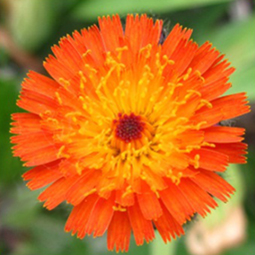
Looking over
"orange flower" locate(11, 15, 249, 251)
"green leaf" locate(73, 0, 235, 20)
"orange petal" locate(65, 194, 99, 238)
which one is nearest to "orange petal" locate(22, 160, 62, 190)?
"orange flower" locate(11, 15, 249, 251)

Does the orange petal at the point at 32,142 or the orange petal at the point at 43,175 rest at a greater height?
the orange petal at the point at 32,142

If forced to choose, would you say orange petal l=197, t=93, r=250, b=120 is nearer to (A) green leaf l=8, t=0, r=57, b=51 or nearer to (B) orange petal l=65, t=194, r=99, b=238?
(B) orange petal l=65, t=194, r=99, b=238

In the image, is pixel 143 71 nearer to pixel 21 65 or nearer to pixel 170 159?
pixel 170 159

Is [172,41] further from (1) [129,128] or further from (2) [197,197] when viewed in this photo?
(2) [197,197]

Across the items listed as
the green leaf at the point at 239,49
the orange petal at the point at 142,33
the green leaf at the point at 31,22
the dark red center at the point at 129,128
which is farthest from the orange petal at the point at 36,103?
the green leaf at the point at 31,22

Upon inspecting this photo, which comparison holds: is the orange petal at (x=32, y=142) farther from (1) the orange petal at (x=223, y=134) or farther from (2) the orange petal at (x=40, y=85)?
(1) the orange petal at (x=223, y=134)
